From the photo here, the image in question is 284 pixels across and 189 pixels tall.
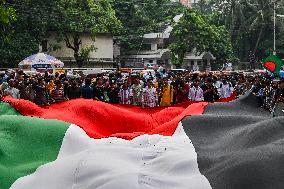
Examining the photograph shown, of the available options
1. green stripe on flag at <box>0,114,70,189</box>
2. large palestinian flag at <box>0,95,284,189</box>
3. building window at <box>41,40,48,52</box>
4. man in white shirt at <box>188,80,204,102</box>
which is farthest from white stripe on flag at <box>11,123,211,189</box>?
building window at <box>41,40,48,52</box>

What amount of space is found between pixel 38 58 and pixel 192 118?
90.3ft

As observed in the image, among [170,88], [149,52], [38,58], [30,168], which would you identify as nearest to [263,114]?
[30,168]

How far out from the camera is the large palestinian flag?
2.52m

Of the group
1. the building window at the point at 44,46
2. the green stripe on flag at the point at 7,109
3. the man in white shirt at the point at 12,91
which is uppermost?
the green stripe on flag at the point at 7,109

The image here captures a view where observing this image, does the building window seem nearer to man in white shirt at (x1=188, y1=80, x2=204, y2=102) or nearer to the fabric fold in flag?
man in white shirt at (x1=188, y1=80, x2=204, y2=102)

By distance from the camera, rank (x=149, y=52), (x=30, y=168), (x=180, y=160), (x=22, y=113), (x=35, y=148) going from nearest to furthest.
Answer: (x=180, y=160) → (x=30, y=168) → (x=35, y=148) → (x=22, y=113) → (x=149, y=52)

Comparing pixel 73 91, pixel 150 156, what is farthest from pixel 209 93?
pixel 150 156

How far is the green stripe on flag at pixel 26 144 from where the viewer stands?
3.15 meters

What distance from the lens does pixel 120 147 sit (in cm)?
296

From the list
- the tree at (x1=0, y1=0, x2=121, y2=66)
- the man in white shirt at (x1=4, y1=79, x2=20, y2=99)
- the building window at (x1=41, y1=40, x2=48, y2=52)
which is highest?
the tree at (x1=0, y1=0, x2=121, y2=66)

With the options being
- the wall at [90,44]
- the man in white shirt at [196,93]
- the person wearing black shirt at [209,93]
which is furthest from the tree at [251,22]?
the man in white shirt at [196,93]

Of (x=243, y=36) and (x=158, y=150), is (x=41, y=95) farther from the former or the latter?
(x=243, y=36)

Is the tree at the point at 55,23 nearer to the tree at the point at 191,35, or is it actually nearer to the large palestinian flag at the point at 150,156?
the tree at the point at 191,35

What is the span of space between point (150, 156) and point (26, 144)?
0.89m
